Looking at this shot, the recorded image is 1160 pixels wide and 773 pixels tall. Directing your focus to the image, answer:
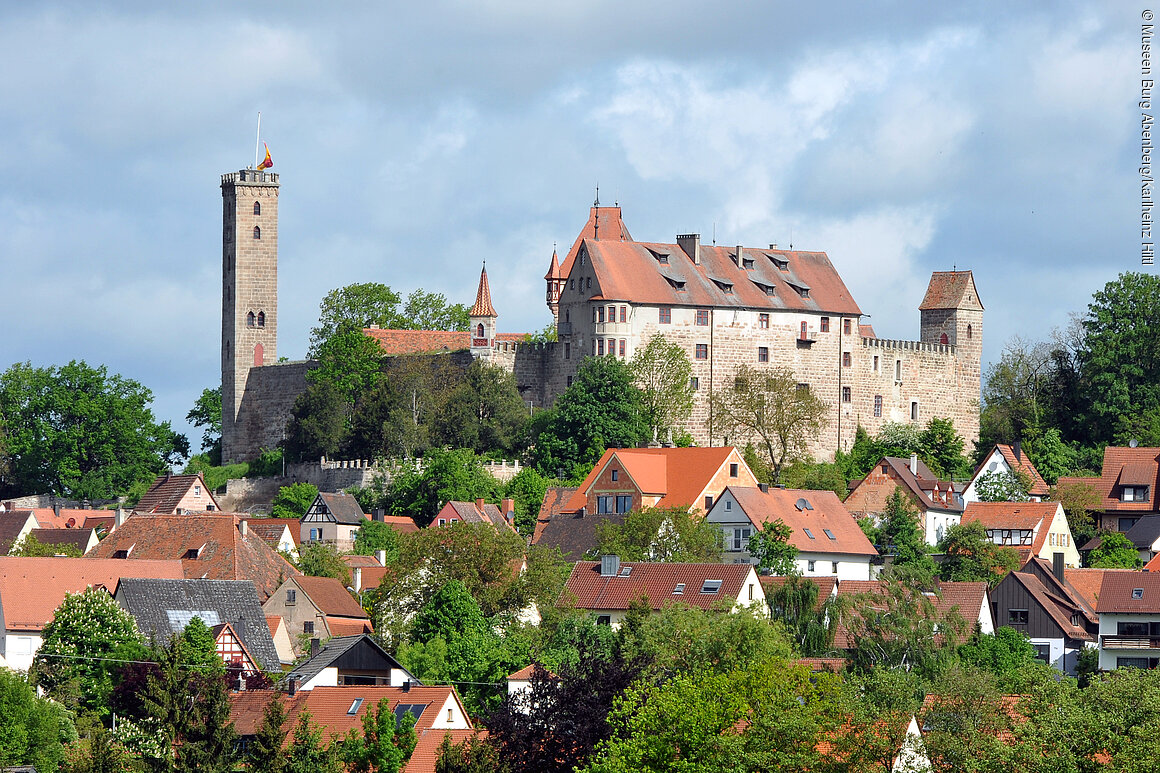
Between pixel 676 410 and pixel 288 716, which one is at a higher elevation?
pixel 676 410

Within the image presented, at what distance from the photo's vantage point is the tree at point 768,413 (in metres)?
94.4

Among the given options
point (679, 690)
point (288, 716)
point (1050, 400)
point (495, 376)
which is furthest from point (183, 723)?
point (1050, 400)

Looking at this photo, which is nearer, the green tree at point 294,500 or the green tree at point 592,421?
the green tree at point 592,421

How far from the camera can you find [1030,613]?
231 ft

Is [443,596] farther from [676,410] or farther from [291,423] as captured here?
[291,423]

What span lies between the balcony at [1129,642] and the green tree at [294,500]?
34792mm

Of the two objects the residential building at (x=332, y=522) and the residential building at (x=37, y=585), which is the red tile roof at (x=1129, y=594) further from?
the residential building at (x=332, y=522)

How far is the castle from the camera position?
94.9 m

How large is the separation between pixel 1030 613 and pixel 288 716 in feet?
87.5

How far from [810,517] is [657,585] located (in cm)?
1352

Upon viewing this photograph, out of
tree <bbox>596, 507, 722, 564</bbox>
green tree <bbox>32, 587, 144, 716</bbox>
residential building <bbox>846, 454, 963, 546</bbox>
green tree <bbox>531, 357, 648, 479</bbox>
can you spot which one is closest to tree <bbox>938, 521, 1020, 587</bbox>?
residential building <bbox>846, 454, 963, 546</bbox>

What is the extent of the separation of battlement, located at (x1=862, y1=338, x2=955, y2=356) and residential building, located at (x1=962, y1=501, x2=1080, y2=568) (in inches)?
700

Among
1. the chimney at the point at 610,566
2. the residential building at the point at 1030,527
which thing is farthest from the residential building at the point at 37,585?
the residential building at the point at 1030,527

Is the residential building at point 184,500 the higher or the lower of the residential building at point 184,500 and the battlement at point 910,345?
the lower
